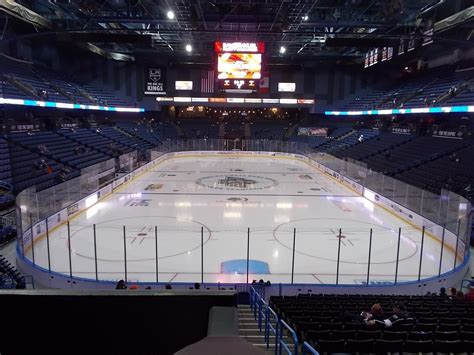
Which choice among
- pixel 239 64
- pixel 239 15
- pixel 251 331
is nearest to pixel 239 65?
pixel 239 64

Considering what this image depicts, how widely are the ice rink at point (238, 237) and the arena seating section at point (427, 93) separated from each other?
8475 mm

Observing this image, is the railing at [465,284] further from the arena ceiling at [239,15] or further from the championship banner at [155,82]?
the championship banner at [155,82]

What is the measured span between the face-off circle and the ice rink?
23 centimetres

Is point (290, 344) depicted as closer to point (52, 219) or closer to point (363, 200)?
point (52, 219)

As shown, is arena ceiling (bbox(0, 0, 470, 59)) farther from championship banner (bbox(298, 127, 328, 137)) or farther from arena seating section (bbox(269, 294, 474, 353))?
championship banner (bbox(298, 127, 328, 137))

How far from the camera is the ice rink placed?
1023 centimetres

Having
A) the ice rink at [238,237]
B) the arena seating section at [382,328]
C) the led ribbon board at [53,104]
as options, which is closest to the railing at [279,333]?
the arena seating section at [382,328]

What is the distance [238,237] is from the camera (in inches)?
501

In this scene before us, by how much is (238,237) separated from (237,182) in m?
11.0

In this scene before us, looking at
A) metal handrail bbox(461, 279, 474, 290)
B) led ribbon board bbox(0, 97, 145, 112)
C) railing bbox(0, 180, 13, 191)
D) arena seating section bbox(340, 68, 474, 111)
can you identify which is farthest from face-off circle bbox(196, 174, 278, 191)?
metal handrail bbox(461, 279, 474, 290)

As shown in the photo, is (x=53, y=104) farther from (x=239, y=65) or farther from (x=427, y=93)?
(x=427, y=93)

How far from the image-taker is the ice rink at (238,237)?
33.6 ft

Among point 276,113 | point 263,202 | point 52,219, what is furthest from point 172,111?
point 52,219

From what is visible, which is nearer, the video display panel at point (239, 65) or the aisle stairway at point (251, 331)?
the aisle stairway at point (251, 331)
